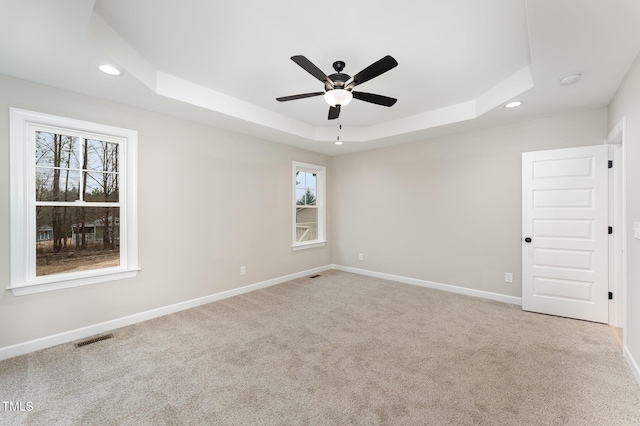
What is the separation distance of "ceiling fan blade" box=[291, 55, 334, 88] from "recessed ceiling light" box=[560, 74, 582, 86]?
2.19 m

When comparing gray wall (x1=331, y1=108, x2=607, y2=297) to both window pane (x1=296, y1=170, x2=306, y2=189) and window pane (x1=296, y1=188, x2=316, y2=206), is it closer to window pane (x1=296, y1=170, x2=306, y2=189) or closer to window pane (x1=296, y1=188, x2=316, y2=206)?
window pane (x1=296, y1=188, x2=316, y2=206)

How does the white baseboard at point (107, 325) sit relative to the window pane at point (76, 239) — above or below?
below

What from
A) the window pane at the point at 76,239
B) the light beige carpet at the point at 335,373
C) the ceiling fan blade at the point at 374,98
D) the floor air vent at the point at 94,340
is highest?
the ceiling fan blade at the point at 374,98

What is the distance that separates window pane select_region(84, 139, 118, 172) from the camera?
3037 millimetres

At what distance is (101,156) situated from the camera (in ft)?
10.2

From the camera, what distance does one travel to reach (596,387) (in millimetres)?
2059

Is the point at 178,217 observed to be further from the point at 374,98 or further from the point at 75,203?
the point at 374,98

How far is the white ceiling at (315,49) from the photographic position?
1.90 m

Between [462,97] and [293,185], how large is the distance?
3035 mm

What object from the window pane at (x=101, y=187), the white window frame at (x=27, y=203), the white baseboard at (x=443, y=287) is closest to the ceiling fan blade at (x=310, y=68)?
the white window frame at (x=27, y=203)

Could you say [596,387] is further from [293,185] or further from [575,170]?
[293,185]

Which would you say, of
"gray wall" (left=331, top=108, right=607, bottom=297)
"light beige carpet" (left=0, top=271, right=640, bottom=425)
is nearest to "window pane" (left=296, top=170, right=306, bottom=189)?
"gray wall" (left=331, top=108, right=607, bottom=297)

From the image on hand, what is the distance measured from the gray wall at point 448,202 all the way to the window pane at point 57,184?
4.30 m

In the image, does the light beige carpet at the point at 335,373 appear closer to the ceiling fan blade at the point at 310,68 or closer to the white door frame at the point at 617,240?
the white door frame at the point at 617,240
